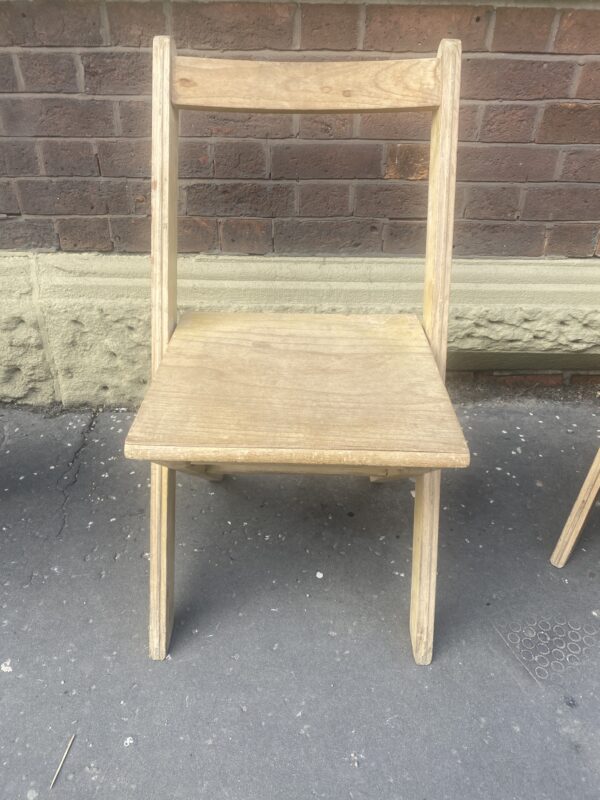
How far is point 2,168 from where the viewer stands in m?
1.56

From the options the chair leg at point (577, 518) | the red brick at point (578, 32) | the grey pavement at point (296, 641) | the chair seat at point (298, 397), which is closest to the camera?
the chair seat at point (298, 397)

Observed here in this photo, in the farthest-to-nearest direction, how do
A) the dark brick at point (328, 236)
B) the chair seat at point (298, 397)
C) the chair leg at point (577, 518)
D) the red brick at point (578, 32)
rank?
the dark brick at point (328, 236), the red brick at point (578, 32), the chair leg at point (577, 518), the chair seat at point (298, 397)

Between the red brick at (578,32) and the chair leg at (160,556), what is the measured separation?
4.64 feet

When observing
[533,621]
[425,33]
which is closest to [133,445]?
[533,621]

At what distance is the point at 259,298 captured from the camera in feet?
5.60

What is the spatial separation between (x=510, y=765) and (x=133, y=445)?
858 millimetres

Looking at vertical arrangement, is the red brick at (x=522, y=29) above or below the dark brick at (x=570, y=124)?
above

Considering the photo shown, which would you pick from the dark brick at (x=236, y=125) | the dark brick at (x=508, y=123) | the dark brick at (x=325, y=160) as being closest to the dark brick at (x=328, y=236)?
the dark brick at (x=325, y=160)

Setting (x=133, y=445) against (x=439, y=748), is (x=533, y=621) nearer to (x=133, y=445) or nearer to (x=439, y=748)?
(x=439, y=748)

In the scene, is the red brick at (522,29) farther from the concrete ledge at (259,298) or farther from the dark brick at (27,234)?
the dark brick at (27,234)

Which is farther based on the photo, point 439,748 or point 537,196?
point 537,196

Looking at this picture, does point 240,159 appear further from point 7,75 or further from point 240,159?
point 7,75

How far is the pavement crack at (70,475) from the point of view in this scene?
151cm

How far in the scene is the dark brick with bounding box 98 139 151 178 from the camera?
1517 millimetres
